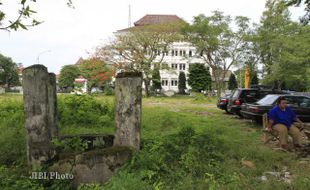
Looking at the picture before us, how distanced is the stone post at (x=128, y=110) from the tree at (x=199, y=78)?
5784cm

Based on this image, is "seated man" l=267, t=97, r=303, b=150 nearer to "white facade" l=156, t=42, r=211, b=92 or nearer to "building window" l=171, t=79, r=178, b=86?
"white facade" l=156, t=42, r=211, b=92

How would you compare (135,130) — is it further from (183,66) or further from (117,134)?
(183,66)

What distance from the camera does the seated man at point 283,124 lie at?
930 centimetres

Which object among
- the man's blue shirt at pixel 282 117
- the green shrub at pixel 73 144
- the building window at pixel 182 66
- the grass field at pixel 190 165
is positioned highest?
the building window at pixel 182 66

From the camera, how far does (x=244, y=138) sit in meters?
11.3

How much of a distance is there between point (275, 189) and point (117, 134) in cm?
322

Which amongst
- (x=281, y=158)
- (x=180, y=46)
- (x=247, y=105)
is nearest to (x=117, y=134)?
(x=281, y=158)

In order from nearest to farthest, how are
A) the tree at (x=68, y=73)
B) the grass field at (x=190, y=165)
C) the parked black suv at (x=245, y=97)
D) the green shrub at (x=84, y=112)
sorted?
the grass field at (x=190, y=165), the green shrub at (x=84, y=112), the parked black suv at (x=245, y=97), the tree at (x=68, y=73)

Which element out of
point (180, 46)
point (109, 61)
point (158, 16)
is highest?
point (158, 16)

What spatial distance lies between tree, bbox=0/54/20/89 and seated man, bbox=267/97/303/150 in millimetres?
69927

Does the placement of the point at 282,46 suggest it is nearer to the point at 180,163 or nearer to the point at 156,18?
the point at 180,163

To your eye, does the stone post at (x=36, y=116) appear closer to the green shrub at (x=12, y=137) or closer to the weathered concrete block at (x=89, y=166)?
the weathered concrete block at (x=89, y=166)

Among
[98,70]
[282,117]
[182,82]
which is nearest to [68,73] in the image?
[182,82]

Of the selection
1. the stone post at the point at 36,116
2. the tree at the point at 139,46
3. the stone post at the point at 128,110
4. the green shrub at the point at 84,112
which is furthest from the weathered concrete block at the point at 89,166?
the tree at the point at 139,46
